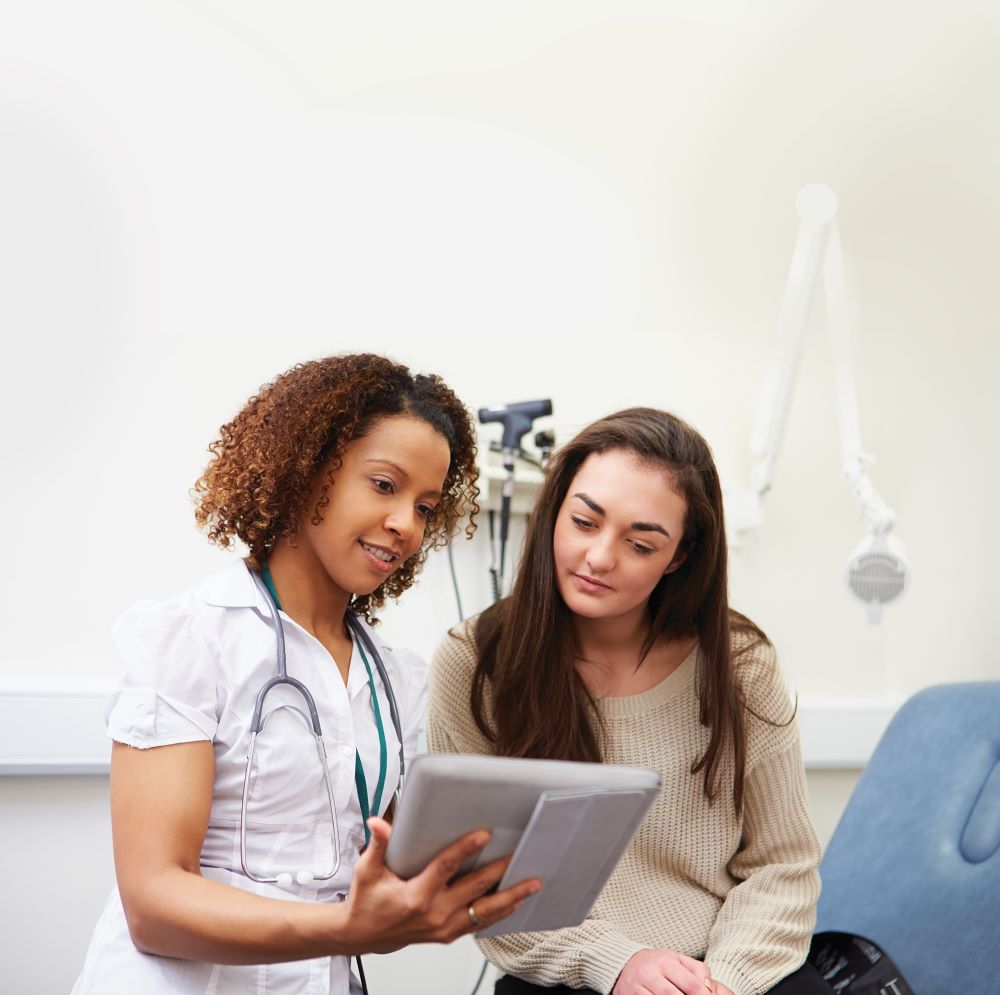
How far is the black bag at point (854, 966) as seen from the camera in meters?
1.26

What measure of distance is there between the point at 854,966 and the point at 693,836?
0.84 ft

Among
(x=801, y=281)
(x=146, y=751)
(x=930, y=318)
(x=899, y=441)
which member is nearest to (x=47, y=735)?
(x=146, y=751)

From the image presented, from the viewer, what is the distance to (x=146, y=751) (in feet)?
2.98

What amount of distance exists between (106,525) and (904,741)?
1.33 metres

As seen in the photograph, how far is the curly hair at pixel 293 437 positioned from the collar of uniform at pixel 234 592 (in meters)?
0.03

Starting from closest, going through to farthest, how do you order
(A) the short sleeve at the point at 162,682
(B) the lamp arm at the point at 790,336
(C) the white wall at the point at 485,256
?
(A) the short sleeve at the point at 162,682, (C) the white wall at the point at 485,256, (B) the lamp arm at the point at 790,336

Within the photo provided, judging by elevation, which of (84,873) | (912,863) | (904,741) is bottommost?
(84,873)

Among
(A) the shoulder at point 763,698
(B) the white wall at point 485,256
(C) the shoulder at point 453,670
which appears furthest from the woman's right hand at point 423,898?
(B) the white wall at point 485,256

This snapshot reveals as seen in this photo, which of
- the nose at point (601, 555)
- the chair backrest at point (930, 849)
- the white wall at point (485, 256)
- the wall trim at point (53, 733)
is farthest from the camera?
the white wall at point (485, 256)

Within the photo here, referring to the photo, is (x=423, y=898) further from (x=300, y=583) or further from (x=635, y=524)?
(x=635, y=524)

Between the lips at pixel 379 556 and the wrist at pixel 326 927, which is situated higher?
the lips at pixel 379 556

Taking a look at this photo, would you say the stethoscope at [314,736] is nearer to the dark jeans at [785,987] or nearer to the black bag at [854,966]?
the dark jeans at [785,987]

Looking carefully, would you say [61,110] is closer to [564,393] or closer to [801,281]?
[564,393]

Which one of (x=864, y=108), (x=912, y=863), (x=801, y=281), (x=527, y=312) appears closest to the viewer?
(x=912, y=863)
